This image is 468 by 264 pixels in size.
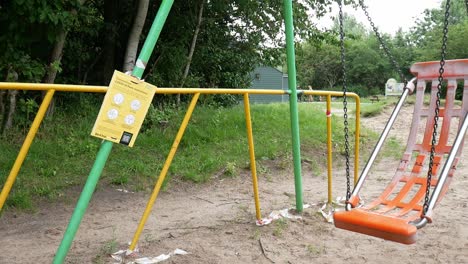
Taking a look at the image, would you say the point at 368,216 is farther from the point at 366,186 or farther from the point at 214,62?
the point at 214,62

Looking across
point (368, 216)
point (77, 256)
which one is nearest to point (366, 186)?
point (368, 216)

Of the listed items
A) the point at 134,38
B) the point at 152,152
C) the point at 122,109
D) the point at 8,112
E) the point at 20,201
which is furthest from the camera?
the point at 134,38

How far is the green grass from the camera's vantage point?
5043mm

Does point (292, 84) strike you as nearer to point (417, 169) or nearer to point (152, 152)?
point (417, 169)

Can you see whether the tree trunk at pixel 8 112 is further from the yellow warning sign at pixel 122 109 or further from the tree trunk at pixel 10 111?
the yellow warning sign at pixel 122 109

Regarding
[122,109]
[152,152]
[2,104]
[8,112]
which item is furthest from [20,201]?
[122,109]

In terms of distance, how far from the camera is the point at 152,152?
6.26 meters

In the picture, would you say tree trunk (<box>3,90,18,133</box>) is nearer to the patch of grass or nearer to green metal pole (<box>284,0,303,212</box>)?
the patch of grass

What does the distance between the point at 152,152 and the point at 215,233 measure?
2.74 metres

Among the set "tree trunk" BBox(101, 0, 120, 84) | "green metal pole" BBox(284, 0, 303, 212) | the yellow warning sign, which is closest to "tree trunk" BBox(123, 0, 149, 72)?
"tree trunk" BBox(101, 0, 120, 84)

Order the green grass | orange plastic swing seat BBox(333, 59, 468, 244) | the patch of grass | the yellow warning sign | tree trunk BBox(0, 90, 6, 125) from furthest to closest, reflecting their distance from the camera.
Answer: tree trunk BBox(0, 90, 6, 125) < the green grass < the patch of grass < orange plastic swing seat BBox(333, 59, 468, 244) < the yellow warning sign

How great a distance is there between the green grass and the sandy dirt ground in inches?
15.7

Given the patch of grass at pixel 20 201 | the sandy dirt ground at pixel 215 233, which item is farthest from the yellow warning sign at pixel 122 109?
the patch of grass at pixel 20 201

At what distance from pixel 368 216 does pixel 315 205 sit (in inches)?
→ 77.2
